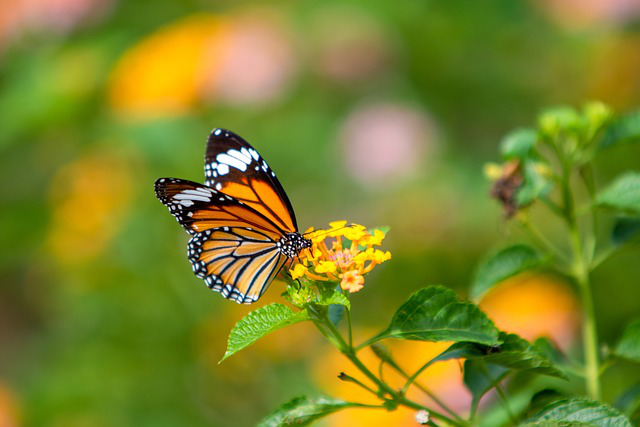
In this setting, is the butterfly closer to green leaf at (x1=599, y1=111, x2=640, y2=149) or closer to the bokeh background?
green leaf at (x1=599, y1=111, x2=640, y2=149)

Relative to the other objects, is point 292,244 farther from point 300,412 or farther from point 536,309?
point 536,309

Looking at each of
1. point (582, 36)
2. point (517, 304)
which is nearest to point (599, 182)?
point (517, 304)

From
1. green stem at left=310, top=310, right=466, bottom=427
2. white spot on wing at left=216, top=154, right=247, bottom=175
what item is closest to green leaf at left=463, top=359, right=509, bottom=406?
green stem at left=310, top=310, right=466, bottom=427

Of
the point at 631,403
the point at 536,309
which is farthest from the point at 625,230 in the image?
the point at 536,309

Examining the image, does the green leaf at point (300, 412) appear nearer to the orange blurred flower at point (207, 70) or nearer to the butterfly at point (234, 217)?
the butterfly at point (234, 217)

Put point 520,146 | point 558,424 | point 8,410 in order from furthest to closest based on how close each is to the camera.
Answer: point 8,410, point 520,146, point 558,424
